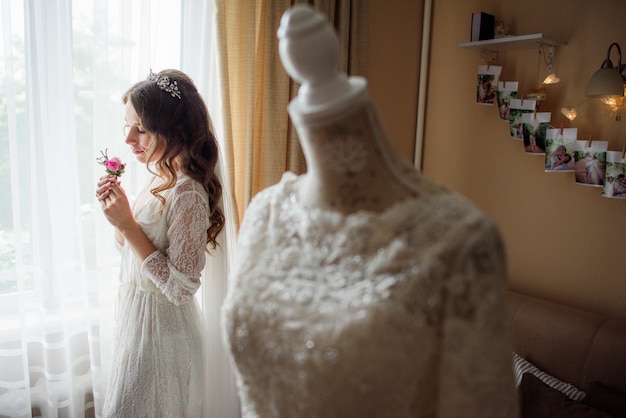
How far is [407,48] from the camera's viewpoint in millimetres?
2740

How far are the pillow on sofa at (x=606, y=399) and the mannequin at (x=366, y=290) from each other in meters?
1.15

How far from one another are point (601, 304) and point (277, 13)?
1.87 meters

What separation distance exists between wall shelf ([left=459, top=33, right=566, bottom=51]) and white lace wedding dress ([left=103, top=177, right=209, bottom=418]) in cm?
150

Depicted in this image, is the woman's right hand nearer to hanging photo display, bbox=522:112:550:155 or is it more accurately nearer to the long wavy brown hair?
the long wavy brown hair

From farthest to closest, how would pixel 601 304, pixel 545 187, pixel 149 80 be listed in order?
pixel 545 187, pixel 601 304, pixel 149 80

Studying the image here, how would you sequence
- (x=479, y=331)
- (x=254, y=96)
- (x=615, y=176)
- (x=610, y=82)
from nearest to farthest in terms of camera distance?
(x=479, y=331)
(x=610, y=82)
(x=615, y=176)
(x=254, y=96)

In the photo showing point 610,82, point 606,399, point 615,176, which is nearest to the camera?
point 606,399

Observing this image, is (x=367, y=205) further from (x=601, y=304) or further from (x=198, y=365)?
(x=601, y=304)

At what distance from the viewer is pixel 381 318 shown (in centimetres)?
74

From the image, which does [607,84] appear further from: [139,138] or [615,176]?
[139,138]

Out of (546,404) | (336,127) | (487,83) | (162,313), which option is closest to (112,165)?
(162,313)

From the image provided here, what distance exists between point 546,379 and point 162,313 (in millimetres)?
1428

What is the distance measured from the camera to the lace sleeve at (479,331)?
2.26 feet

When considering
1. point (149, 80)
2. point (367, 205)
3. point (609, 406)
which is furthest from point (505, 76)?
point (367, 205)
